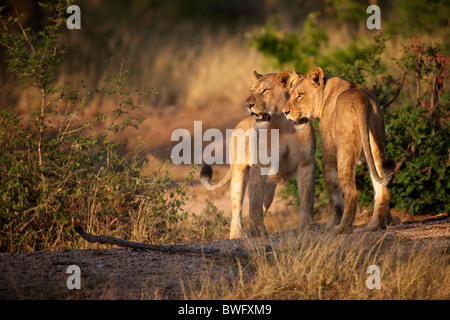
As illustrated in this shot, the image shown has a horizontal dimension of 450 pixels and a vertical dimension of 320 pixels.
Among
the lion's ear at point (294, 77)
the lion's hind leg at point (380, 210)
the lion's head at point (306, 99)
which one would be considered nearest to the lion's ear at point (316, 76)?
the lion's head at point (306, 99)

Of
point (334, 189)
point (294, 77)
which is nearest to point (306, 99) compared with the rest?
point (294, 77)

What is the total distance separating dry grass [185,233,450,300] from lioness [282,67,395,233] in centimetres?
88

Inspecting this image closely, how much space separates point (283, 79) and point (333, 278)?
273 cm

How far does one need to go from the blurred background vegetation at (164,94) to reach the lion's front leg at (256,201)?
0.83 metres

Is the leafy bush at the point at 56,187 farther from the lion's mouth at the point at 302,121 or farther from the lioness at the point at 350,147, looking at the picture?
the lioness at the point at 350,147

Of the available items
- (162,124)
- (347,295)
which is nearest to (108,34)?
(162,124)

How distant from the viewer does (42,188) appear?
5.83m

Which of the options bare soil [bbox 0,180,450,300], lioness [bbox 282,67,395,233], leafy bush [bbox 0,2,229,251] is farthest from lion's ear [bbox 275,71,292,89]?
bare soil [bbox 0,180,450,300]

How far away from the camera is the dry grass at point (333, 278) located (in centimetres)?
361

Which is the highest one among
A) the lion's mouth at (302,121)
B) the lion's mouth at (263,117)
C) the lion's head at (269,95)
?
the lion's head at (269,95)

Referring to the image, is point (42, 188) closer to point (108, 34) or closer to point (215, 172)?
point (215, 172)

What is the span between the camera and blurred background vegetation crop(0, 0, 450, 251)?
5.94 m

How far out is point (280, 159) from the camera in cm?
588
